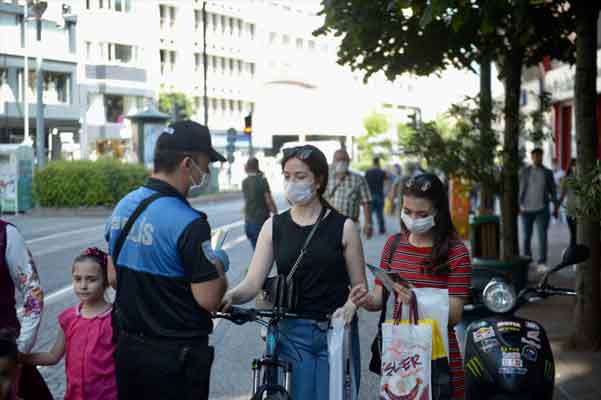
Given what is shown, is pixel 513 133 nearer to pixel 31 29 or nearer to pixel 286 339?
pixel 286 339

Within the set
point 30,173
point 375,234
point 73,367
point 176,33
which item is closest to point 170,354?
point 73,367

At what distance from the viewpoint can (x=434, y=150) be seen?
13586mm

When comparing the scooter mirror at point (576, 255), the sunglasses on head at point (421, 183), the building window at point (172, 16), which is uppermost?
the building window at point (172, 16)

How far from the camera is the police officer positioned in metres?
3.81

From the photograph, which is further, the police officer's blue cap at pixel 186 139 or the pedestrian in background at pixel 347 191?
the pedestrian in background at pixel 347 191

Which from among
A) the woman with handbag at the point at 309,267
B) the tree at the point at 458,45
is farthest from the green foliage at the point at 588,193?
the tree at the point at 458,45

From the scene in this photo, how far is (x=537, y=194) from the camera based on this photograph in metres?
16.4

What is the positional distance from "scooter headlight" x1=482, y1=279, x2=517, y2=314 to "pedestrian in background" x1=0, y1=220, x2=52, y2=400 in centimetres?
199

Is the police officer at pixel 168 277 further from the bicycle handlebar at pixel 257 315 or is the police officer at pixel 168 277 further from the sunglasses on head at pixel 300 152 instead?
the sunglasses on head at pixel 300 152

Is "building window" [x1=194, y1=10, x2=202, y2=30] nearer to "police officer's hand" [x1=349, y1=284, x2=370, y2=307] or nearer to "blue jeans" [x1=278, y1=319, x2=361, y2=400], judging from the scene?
"blue jeans" [x1=278, y1=319, x2=361, y2=400]

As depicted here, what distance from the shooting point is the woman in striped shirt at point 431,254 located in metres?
4.51

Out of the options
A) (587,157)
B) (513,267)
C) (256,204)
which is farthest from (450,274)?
(256,204)

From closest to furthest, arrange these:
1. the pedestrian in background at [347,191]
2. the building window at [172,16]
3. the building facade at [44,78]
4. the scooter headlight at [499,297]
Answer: the scooter headlight at [499,297] → the pedestrian in background at [347,191] → the building facade at [44,78] → the building window at [172,16]

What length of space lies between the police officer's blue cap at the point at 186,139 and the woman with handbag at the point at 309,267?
0.77 m
